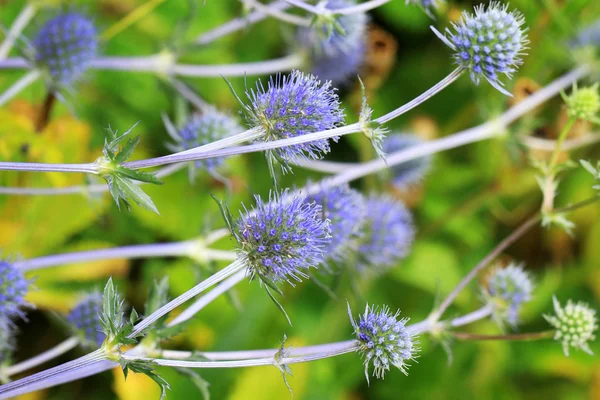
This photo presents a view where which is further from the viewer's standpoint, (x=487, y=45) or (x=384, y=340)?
(x=487, y=45)

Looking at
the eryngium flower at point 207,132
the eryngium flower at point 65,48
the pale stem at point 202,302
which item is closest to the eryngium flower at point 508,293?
the pale stem at point 202,302

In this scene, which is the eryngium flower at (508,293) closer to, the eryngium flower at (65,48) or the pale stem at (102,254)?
the pale stem at (102,254)

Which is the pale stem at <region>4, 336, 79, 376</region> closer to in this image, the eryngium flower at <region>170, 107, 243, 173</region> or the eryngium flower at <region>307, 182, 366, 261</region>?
the eryngium flower at <region>170, 107, 243, 173</region>

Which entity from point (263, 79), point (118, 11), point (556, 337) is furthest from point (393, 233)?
point (118, 11)

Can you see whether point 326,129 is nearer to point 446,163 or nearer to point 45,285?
point 45,285

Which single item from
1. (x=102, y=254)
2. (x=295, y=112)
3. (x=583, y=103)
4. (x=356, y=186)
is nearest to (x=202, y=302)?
(x=102, y=254)

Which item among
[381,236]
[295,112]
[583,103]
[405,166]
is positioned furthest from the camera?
[405,166]

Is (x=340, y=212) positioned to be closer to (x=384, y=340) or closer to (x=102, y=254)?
(x=384, y=340)

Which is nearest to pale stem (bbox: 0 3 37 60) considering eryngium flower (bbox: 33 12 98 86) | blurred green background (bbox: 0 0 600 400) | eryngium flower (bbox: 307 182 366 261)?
eryngium flower (bbox: 33 12 98 86)
